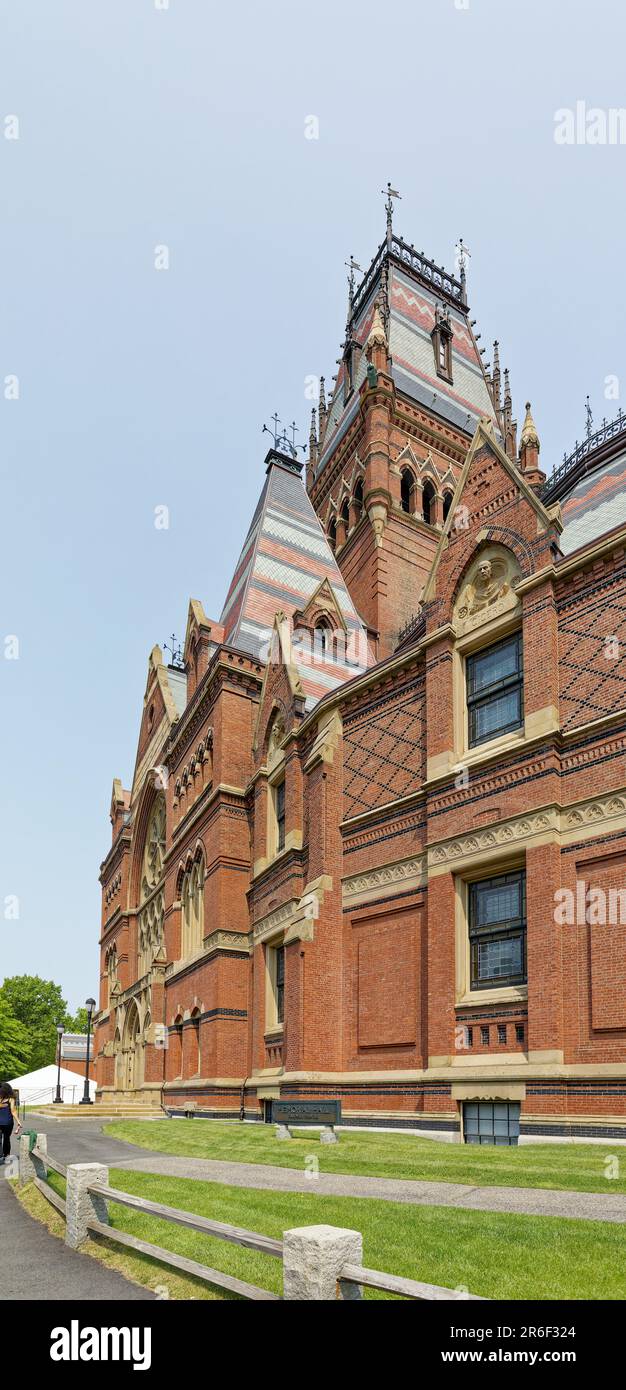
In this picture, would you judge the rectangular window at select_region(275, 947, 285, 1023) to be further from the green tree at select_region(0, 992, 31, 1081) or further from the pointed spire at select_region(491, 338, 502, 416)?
the green tree at select_region(0, 992, 31, 1081)

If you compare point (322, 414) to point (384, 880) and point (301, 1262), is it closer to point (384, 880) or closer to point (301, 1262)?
point (384, 880)

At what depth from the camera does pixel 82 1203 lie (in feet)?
34.1

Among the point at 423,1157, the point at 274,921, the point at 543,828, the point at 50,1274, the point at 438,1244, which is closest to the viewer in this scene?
the point at 438,1244

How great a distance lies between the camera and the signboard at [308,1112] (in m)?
18.8

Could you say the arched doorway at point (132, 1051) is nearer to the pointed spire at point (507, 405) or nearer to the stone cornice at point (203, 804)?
the stone cornice at point (203, 804)

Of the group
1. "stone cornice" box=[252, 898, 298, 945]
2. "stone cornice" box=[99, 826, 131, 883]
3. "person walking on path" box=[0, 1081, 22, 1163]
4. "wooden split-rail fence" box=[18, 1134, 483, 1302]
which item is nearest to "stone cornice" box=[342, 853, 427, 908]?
"stone cornice" box=[252, 898, 298, 945]

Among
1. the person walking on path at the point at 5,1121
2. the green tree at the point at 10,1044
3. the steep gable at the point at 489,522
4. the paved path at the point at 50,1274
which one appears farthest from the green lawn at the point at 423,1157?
the green tree at the point at 10,1044

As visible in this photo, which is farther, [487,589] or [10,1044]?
[10,1044]

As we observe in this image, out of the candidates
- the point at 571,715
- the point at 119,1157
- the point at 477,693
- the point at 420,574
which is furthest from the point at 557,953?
the point at 420,574

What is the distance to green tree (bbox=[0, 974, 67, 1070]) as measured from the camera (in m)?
102

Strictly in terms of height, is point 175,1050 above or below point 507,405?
below

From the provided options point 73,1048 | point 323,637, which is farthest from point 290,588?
point 73,1048

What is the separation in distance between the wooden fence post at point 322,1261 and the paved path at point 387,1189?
4361 millimetres

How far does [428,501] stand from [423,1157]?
31.6 m
